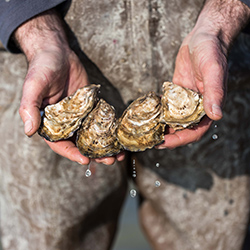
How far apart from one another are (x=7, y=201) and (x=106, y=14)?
3.76ft

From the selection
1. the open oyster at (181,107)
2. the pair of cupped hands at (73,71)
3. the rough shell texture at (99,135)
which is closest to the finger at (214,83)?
the pair of cupped hands at (73,71)

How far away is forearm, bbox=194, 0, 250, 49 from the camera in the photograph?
174 cm

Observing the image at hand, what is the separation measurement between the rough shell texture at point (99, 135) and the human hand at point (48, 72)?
4cm

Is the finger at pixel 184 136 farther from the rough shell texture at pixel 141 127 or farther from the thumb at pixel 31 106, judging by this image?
the thumb at pixel 31 106

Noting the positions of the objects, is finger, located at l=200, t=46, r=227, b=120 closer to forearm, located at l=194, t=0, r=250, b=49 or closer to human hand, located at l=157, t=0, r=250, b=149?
human hand, located at l=157, t=0, r=250, b=149

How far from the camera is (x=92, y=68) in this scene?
2031 mm

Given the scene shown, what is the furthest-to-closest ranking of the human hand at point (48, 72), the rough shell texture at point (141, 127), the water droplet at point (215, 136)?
the water droplet at point (215, 136)
the rough shell texture at point (141, 127)
the human hand at point (48, 72)

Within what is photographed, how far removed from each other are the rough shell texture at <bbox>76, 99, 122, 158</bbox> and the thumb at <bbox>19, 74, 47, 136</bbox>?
0.68 feet

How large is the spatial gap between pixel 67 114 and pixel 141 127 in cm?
30

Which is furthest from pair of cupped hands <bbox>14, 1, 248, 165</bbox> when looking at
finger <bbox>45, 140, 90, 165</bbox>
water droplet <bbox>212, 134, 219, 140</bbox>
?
water droplet <bbox>212, 134, 219, 140</bbox>

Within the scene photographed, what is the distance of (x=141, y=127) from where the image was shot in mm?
1672

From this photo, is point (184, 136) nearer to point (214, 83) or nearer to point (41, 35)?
point (214, 83)

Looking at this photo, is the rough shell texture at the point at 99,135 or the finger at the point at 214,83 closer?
the finger at the point at 214,83

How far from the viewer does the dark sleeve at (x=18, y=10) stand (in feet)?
5.98
